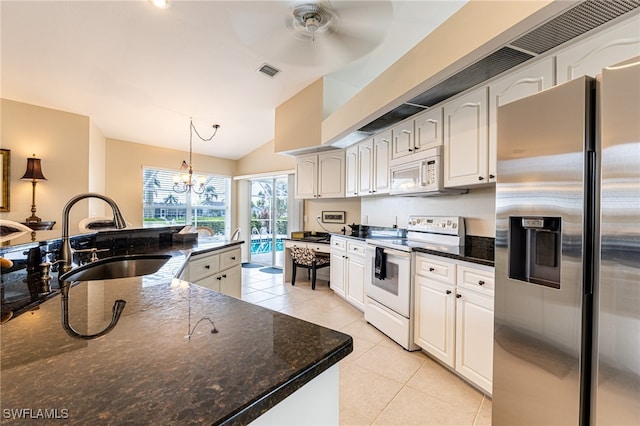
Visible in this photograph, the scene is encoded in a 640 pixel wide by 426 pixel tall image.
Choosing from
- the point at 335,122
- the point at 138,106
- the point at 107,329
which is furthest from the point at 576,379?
the point at 138,106

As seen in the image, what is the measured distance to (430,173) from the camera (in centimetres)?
256

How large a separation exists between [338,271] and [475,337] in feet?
7.10

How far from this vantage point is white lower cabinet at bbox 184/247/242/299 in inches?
85.9

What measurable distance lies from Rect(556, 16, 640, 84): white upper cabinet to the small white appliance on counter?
1.35 metres

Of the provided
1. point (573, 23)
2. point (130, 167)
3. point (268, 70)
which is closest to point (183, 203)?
point (130, 167)

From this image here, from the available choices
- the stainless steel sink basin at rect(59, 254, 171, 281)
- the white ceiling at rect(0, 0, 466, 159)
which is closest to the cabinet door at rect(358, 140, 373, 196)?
the white ceiling at rect(0, 0, 466, 159)

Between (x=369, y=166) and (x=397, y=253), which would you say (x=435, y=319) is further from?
(x=369, y=166)

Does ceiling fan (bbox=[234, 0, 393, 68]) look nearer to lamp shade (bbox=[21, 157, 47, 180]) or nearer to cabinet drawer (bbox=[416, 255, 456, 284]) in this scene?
cabinet drawer (bbox=[416, 255, 456, 284])

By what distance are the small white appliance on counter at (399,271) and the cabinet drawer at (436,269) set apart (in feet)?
0.25

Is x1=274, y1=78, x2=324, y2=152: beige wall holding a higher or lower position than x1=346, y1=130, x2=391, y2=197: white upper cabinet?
higher

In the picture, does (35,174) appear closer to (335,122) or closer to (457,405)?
(335,122)

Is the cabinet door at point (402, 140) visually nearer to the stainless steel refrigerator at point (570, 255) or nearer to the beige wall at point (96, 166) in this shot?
the stainless steel refrigerator at point (570, 255)

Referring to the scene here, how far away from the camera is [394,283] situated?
8.67 feet

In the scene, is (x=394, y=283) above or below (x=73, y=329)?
below
